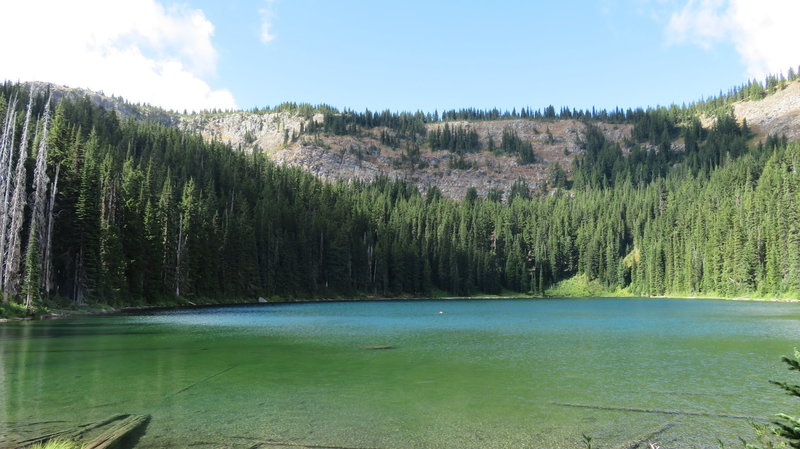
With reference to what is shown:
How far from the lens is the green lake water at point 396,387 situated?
620 inches

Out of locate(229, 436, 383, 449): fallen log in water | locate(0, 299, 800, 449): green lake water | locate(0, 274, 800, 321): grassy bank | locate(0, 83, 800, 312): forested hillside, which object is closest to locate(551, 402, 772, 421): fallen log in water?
locate(0, 299, 800, 449): green lake water

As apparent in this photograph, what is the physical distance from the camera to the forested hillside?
6688cm

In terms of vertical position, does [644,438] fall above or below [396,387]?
above

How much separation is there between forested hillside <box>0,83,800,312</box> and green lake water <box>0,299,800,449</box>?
3072cm

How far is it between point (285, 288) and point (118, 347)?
304 ft

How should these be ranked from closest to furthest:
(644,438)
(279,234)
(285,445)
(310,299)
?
(285,445) < (644,438) < (310,299) < (279,234)

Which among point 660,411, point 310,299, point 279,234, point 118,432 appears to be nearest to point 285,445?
point 118,432

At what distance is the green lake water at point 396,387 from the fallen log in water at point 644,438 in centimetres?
15

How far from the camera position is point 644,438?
1511cm

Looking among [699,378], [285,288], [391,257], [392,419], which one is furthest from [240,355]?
[391,257]

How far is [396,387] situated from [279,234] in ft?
366

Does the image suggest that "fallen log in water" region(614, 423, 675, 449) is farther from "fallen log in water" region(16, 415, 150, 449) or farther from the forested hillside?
the forested hillside

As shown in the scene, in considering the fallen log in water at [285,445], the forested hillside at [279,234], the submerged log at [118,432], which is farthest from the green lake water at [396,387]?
the forested hillside at [279,234]

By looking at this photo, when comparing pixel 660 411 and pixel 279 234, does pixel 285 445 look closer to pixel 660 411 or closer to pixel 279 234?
pixel 660 411
